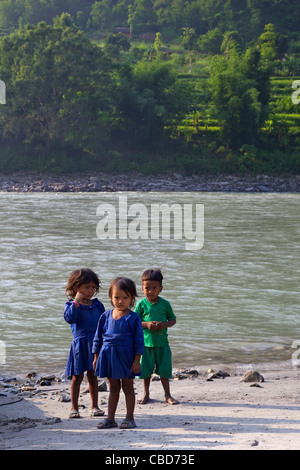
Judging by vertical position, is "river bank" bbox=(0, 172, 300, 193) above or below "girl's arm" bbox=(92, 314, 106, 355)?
above

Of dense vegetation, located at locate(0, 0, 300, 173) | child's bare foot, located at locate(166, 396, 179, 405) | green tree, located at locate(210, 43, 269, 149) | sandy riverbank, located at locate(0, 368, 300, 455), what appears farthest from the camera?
green tree, located at locate(210, 43, 269, 149)

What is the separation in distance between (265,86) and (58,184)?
1642 centimetres

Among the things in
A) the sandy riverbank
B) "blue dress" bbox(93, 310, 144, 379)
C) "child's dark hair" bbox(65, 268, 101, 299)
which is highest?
"child's dark hair" bbox(65, 268, 101, 299)

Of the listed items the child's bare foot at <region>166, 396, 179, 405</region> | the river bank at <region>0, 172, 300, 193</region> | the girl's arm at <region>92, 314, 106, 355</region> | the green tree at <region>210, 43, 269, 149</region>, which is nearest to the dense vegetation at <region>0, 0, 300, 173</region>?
the green tree at <region>210, 43, 269, 149</region>

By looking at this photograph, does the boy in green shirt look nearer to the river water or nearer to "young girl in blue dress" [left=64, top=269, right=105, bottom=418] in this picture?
"young girl in blue dress" [left=64, top=269, right=105, bottom=418]

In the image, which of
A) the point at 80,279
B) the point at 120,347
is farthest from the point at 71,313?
the point at 120,347

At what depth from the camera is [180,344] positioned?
753cm

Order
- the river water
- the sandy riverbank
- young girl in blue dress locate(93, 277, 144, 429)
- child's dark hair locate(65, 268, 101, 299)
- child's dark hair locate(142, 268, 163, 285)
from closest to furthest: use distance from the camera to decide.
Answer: the sandy riverbank
young girl in blue dress locate(93, 277, 144, 429)
child's dark hair locate(65, 268, 101, 299)
child's dark hair locate(142, 268, 163, 285)
the river water

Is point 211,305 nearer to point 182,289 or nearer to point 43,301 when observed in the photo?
point 182,289

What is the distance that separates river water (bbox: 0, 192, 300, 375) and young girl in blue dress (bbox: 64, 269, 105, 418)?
6.13 ft

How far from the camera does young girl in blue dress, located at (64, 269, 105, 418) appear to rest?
4656 mm

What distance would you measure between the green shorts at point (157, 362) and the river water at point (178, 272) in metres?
1.67

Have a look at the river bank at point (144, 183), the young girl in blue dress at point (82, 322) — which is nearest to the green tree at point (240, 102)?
the river bank at point (144, 183)
